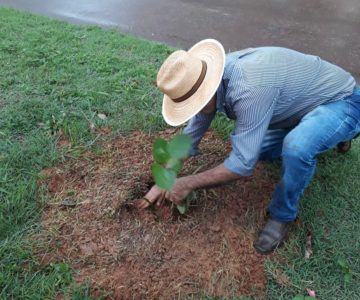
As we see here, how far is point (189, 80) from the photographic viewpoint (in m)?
1.87

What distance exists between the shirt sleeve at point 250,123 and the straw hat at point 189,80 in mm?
167

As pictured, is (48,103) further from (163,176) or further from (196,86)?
(163,176)

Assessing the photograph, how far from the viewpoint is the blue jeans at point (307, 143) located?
2115mm

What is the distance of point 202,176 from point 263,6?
4263mm

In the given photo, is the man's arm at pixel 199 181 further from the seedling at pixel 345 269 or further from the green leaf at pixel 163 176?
the seedling at pixel 345 269

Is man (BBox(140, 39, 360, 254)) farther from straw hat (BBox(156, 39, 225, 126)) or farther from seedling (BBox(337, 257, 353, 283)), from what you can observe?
seedling (BBox(337, 257, 353, 283))

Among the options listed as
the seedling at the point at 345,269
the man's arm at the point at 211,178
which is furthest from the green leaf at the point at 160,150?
the seedling at the point at 345,269

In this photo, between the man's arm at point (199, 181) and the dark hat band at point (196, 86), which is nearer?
the dark hat band at point (196, 86)

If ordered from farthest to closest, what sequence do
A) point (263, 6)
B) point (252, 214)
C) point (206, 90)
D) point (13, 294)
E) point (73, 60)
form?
point (263, 6) → point (73, 60) → point (252, 214) → point (13, 294) → point (206, 90)

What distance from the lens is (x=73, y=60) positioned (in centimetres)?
381

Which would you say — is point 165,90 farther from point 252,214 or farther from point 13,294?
point 13,294

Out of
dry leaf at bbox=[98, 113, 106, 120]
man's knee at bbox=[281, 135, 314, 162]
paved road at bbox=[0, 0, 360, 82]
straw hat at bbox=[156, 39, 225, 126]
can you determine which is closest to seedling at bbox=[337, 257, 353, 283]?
man's knee at bbox=[281, 135, 314, 162]

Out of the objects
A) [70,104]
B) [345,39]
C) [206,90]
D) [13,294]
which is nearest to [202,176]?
[206,90]

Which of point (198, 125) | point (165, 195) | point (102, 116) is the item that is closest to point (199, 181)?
point (165, 195)
